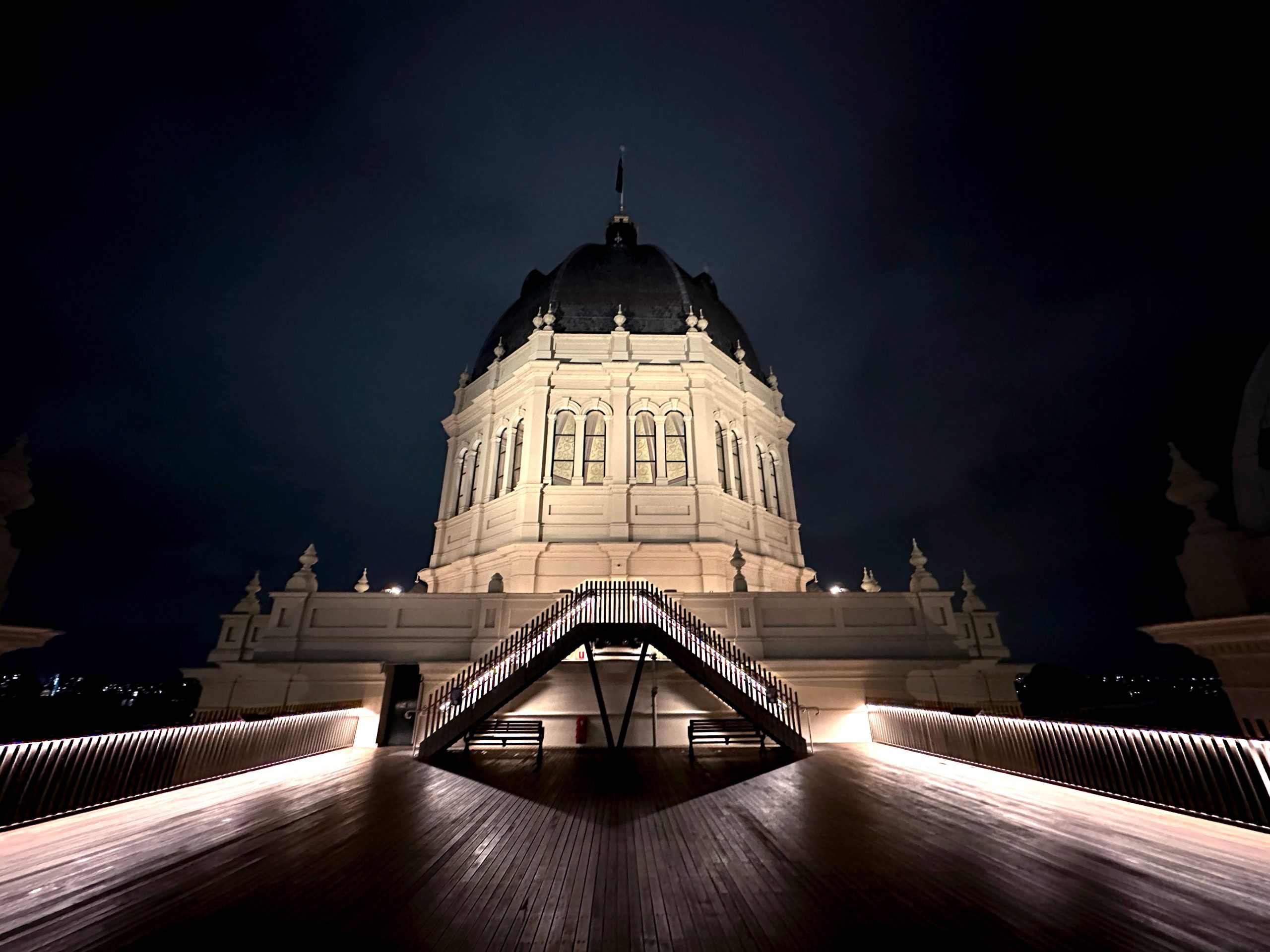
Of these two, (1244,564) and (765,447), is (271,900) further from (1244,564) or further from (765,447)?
(765,447)

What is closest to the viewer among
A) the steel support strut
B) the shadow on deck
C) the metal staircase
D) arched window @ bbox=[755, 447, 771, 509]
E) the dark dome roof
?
the shadow on deck

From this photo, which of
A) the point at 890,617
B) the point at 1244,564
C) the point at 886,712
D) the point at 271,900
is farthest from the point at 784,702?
the point at 271,900

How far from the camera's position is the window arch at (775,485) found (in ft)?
88.7

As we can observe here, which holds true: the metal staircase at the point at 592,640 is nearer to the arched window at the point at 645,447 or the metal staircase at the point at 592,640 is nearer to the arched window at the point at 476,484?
the arched window at the point at 645,447

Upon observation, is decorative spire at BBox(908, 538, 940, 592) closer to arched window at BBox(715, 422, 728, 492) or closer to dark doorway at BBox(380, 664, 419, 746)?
arched window at BBox(715, 422, 728, 492)

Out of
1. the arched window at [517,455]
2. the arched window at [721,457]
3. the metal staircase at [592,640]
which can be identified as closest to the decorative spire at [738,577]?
the metal staircase at [592,640]

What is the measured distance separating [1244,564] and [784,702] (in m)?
9.10

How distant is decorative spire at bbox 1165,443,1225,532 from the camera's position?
7.22m

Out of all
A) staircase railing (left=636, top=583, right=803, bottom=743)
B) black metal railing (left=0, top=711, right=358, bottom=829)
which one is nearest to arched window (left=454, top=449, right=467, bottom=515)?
black metal railing (left=0, top=711, right=358, bottom=829)

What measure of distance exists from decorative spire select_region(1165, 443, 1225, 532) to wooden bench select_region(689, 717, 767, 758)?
29.7 feet

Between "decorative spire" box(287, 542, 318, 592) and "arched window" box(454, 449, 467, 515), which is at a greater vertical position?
"arched window" box(454, 449, 467, 515)

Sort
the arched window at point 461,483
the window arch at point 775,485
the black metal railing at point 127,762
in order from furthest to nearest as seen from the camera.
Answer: the window arch at point 775,485
the arched window at point 461,483
the black metal railing at point 127,762

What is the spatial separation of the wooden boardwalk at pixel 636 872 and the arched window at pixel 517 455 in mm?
15827

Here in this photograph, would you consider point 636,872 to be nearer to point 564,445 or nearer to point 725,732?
point 725,732
